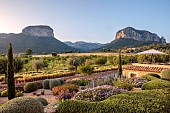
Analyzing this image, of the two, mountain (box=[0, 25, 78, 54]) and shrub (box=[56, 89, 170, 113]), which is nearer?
shrub (box=[56, 89, 170, 113])

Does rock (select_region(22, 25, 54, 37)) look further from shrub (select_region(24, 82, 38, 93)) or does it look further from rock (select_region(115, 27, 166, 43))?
shrub (select_region(24, 82, 38, 93))

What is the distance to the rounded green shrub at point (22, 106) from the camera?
19.6ft

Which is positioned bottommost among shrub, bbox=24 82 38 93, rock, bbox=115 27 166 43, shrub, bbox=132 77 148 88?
shrub, bbox=24 82 38 93

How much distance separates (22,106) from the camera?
20.1 ft

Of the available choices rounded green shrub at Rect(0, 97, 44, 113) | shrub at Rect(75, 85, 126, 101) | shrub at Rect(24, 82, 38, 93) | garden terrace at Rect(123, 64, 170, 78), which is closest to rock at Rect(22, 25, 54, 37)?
garden terrace at Rect(123, 64, 170, 78)

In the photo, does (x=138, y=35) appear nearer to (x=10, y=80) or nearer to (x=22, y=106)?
(x=10, y=80)

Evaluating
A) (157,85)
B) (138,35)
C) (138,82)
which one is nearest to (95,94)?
(157,85)

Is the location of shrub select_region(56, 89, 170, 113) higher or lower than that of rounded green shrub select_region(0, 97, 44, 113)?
lower

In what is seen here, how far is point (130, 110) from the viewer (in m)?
6.62

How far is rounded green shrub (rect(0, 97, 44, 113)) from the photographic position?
5.98m

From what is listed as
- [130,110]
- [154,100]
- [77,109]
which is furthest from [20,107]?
[154,100]

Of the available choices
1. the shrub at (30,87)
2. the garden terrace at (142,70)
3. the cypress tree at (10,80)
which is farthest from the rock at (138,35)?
the cypress tree at (10,80)

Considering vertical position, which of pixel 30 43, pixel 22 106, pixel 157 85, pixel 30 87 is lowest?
pixel 30 87

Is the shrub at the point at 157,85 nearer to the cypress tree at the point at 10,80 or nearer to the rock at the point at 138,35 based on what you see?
the cypress tree at the point at 10,80
